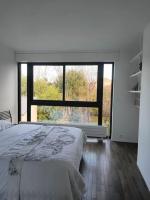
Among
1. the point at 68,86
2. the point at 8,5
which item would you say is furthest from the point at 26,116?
the point at 8,5

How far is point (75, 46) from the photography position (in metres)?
4.39

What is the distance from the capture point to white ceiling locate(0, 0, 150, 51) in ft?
7.50

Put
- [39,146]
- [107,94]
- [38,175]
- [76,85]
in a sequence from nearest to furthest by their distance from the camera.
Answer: [38,175], [39,146], [107,94], [76,85]

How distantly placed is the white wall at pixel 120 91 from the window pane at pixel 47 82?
18.0 inches

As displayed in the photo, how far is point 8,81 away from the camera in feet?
15.7

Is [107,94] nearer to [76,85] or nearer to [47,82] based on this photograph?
[76,85]

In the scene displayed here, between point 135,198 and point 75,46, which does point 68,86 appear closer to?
point 75,46

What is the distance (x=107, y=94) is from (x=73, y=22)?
8.69 feet

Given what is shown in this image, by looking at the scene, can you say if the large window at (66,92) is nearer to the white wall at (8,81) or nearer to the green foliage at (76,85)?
the green foliage at (76,85)

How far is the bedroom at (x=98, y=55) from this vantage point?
246 centimetres

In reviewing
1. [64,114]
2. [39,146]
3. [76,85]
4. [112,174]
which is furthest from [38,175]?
[76,85]

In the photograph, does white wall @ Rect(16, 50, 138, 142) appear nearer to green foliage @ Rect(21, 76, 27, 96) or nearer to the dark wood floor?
the dark wood floor

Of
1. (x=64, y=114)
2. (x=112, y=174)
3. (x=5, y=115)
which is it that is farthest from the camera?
(x=64, y=114)

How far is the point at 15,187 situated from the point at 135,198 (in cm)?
156
